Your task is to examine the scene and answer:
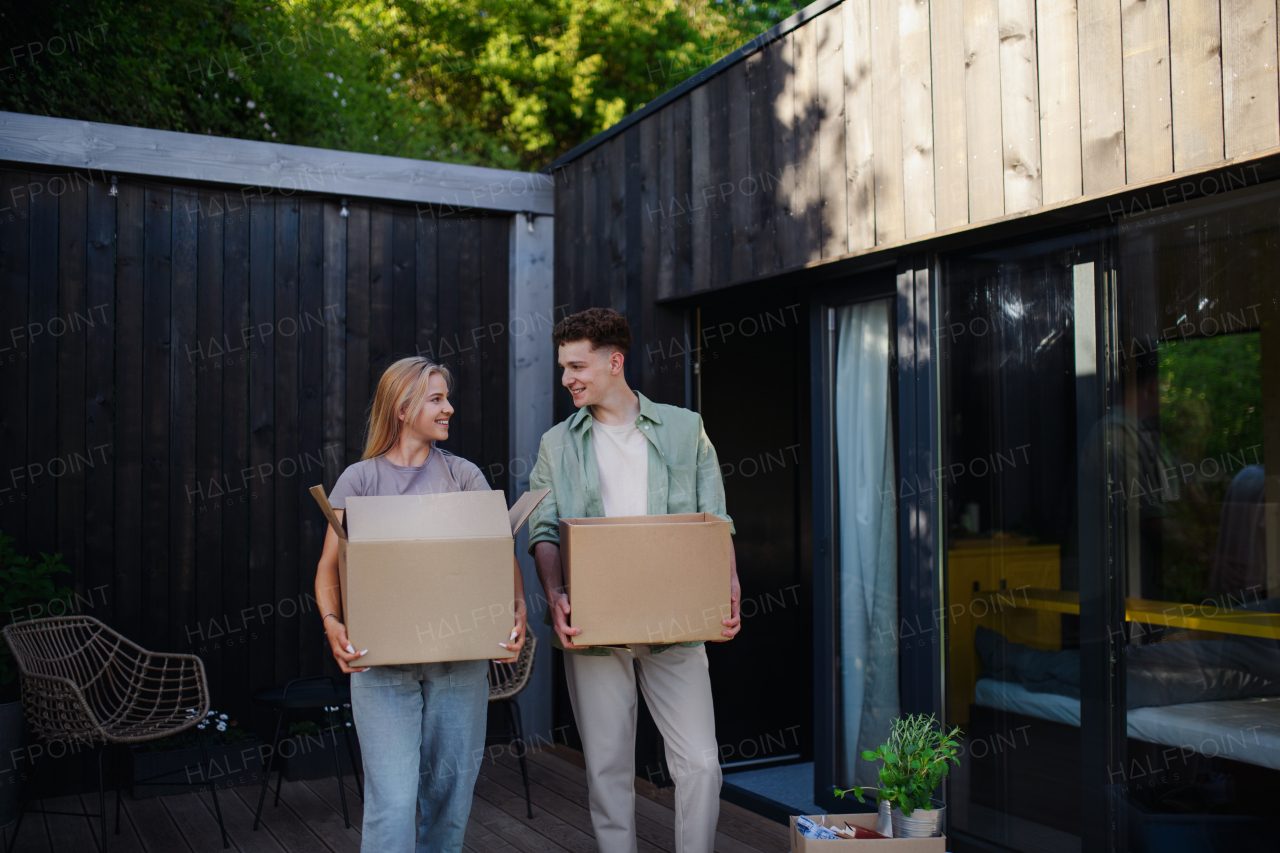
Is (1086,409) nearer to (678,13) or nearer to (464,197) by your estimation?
(464,197)

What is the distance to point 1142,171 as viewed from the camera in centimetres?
217

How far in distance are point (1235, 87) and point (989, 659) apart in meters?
1.61

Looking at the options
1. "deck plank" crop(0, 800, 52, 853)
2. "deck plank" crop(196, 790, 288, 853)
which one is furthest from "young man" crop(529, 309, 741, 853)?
"deck plank" crop(0, 800, 52, 853)

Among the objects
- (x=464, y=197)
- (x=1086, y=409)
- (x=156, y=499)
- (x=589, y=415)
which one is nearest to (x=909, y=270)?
(x=1086, y=409)

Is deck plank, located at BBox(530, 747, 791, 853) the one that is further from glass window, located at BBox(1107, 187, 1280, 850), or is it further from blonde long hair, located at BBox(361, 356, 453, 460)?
blonde long hair, located at BBox(361, 356, 453, 460)

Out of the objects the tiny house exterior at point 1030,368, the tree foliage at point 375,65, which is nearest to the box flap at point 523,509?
the tiny house exterior at point 1030,368

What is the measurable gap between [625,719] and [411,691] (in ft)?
1.91

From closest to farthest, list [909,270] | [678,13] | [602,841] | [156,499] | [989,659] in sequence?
1. [602,841]
2. [989,659]
3. [909,270]
4. [156,499]
5. [678,13]

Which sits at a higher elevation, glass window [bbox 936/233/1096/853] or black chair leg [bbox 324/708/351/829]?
glass window [bbox 936/233/1096/853]

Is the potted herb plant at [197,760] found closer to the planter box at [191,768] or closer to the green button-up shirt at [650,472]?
the planter box at [191,768]

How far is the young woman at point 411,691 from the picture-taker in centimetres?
215

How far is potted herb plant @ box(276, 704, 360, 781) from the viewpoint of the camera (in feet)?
13.0

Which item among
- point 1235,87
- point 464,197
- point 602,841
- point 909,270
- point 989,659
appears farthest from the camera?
point 464,197

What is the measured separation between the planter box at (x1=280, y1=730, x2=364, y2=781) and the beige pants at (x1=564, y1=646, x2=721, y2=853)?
1834 mm
